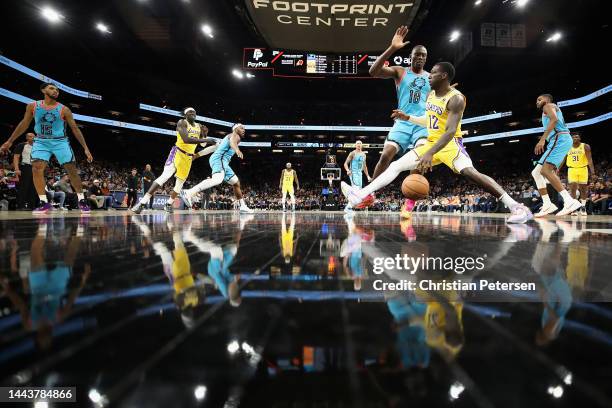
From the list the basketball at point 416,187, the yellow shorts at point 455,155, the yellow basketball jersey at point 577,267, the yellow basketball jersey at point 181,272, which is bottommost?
the yellow basketball jersey at point 577,267

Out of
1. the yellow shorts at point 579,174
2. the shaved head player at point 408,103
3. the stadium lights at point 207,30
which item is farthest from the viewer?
the stadium lights at point 207,30

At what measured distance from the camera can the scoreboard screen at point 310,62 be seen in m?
15.5

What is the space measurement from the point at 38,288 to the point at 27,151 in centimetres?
872

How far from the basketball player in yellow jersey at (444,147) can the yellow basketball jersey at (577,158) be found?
594 cm

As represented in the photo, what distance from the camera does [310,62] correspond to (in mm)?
15453

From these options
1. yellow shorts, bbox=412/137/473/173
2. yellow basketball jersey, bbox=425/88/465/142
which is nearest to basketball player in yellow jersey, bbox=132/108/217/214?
yellow basketball jersey, bbox=425/88/465/142

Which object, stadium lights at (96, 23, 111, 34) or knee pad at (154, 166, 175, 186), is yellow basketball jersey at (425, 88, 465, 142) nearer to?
knee pad at (154, 166, 175, 186)

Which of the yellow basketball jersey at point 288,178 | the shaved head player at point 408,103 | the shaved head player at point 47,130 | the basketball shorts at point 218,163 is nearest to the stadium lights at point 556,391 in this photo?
the shaved head player at point 408,103

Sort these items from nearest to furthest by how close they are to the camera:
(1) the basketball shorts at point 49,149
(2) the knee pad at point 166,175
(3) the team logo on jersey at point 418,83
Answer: (3) the team logo on jersey at point 418,83 → (1) the basketball shorts at point 49,149 → (2) the knee pad at point 166,175

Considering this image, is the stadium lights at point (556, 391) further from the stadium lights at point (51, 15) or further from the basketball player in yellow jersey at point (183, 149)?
the stadium lights at point (51, 15)

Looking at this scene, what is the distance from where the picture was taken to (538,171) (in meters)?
6.26

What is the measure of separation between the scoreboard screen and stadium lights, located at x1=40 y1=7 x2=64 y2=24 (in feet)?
27.0

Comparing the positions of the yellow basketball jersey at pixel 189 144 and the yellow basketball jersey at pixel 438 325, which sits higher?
the yellow basketball jersey at pixel 189 144

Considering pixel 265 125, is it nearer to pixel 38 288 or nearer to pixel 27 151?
pixel 27 151
